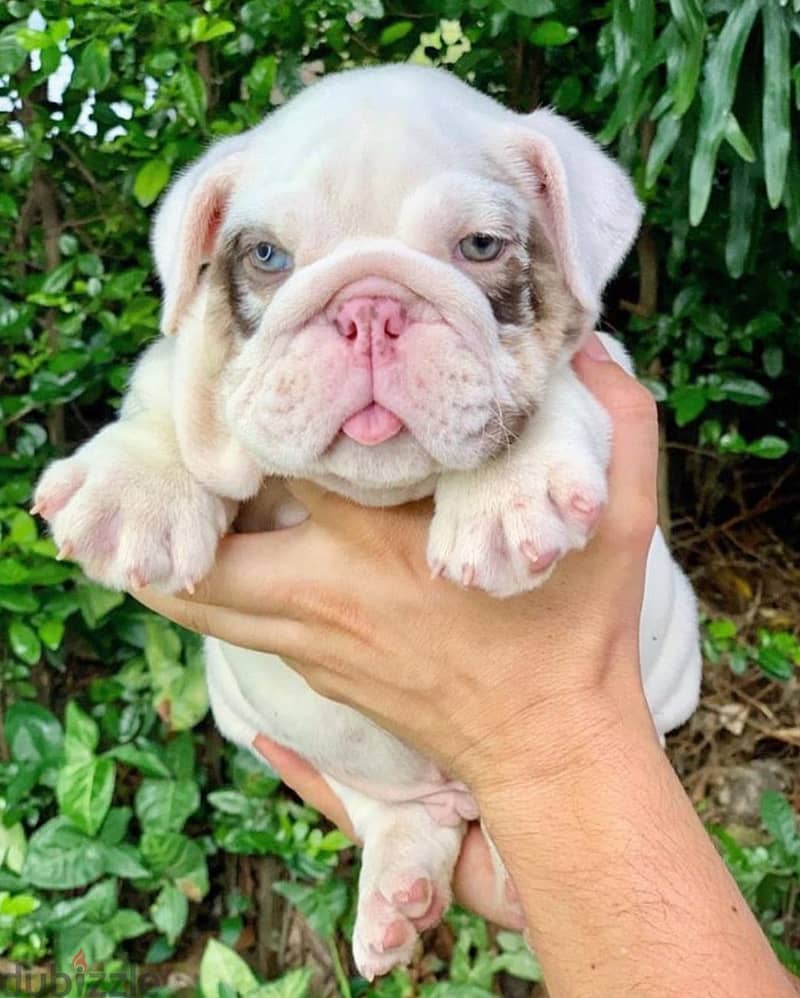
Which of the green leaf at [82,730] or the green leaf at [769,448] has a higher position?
the green leaf at [769,448]

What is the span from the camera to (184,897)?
10.3 ft

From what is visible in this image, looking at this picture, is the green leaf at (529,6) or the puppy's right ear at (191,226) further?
the green leaf at (529,6)

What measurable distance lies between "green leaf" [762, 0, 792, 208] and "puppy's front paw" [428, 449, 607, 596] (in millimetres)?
1291

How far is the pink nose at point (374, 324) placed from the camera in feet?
5.08

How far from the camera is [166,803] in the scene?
3.14 metres

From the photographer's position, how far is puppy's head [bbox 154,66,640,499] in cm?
157

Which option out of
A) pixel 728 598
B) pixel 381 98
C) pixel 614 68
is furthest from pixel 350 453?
pixel 728 598

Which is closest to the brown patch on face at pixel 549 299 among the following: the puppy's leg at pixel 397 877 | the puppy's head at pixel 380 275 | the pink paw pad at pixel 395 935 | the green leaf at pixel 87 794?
the puppy's head at pixel 380 275

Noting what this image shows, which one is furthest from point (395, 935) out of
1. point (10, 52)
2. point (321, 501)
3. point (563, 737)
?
point (10, 52)

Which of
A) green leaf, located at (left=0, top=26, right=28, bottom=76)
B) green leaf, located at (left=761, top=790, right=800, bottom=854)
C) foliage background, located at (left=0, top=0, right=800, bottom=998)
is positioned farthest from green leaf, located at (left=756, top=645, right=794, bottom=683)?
green leaf, located at (left=0, top=26, right=28, bottom=76)

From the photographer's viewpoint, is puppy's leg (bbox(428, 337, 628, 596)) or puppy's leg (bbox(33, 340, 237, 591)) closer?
puppy's leg (bbox(428, 337, 628, 596))

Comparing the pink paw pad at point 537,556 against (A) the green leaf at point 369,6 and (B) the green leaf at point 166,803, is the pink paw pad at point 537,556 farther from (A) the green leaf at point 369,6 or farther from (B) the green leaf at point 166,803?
(B) the green leaf at point 166,803

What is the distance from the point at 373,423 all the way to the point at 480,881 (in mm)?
1396

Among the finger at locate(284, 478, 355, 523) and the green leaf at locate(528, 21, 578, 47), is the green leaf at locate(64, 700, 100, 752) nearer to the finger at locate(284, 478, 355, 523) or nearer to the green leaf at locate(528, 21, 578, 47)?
the finger at locate(284, 478, 355, 523)
